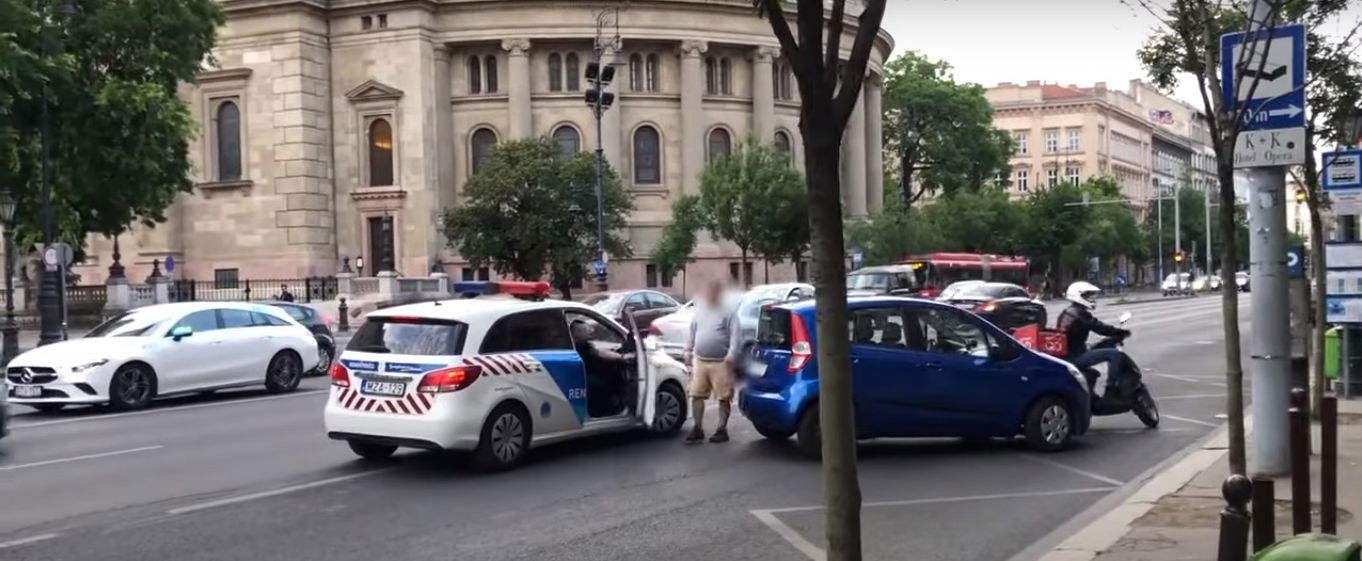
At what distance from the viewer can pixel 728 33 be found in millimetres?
63125

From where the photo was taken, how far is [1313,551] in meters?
3.32

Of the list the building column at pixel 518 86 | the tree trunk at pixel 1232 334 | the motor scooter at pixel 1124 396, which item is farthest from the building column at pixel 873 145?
the tree trunk at pixel 1232 334

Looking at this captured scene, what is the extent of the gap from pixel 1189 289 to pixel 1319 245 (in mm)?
72732

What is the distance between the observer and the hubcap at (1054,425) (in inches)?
497

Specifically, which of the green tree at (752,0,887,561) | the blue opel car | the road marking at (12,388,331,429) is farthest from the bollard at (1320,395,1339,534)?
the road marking at (12,388,331,429)

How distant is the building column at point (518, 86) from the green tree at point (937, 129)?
1214 inches

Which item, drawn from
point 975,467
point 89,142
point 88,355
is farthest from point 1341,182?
point 89,142

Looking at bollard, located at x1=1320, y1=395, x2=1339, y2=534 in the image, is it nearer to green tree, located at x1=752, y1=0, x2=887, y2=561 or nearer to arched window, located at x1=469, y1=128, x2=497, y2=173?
green tree, located at x1=752, y1=0, x2=887, y2=561

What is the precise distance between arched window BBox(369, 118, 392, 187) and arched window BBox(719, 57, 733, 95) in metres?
15.9

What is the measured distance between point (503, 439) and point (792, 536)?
3.52 metres

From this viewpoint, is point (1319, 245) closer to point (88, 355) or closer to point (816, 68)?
point (816, 68)

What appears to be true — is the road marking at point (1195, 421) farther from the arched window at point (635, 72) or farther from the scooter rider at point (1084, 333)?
the arched window at point (635, 72)

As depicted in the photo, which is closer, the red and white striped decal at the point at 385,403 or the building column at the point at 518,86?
the red and white striped decal at the point at 385,403

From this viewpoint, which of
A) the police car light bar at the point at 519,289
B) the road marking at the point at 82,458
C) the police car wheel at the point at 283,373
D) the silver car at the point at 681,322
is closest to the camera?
the road marking at the point at 82,458
